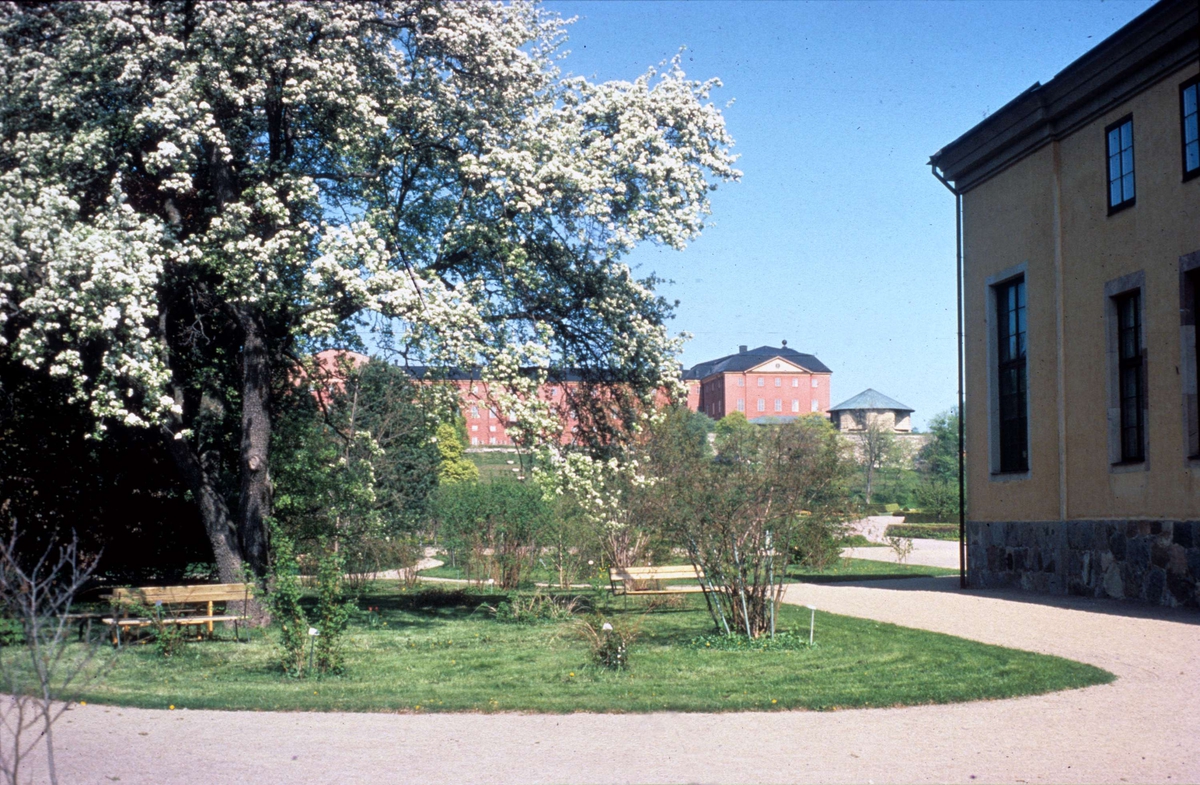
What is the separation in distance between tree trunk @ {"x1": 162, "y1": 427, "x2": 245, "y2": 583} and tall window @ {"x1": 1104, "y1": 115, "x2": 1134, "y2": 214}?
49.9ft

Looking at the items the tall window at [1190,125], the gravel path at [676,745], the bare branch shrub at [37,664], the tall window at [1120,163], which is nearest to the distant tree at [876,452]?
the tall window at [1120,163]

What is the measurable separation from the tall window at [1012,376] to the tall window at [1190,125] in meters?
5.35

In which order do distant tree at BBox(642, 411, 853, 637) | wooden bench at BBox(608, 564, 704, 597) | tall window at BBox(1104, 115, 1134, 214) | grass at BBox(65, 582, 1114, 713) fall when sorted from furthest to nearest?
1. tall window at BBox(1104, 115, 1134, 214)
2. wooden bench at BBox(608, 564, 704, 597)
3. distant tree at BBox(642, 411, 853, 637)
4. grass at BBox(65, 582, 1114, 713)

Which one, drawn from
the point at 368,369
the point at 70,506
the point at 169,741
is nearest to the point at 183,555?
the point at 70,506

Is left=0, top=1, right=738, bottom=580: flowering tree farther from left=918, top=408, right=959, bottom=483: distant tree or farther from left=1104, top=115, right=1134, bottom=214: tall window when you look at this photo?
left=918, top=408, right=959, bottom=483: distant tree

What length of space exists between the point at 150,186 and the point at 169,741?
1101 cm

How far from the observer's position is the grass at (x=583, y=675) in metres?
8.69

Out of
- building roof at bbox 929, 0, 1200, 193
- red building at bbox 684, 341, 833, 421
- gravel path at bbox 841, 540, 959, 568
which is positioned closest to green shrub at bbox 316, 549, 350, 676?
building roof at bbox 929, 0, 1200, 193

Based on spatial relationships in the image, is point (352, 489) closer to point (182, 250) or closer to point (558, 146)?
point (182, 250)

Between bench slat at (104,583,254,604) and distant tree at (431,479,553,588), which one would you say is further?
distant tree at (431,479,553,588)

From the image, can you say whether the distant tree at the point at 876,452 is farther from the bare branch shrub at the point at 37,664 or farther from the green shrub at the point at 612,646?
the bare branch shrub at the point at 37,664

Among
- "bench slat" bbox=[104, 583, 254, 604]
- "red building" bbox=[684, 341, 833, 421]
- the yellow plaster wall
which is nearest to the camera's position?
"bench slat" bbox=[104, 583, 254, 604]

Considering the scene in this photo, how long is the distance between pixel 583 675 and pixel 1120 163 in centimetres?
1331

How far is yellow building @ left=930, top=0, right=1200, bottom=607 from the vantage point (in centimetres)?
1581
